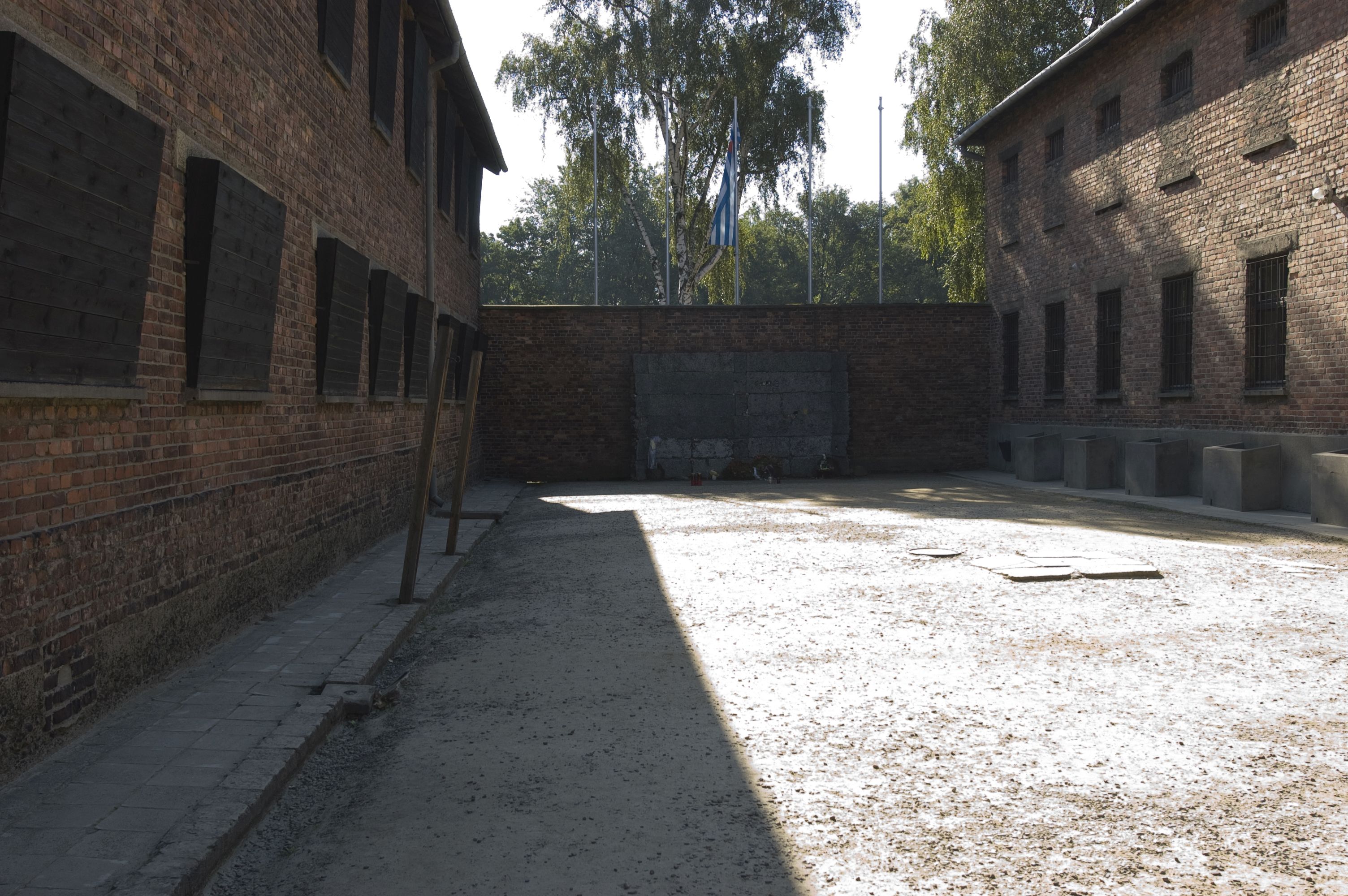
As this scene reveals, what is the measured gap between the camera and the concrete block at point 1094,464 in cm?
1750

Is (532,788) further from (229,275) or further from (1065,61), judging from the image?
(1065,61)

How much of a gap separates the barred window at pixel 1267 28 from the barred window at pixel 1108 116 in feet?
12.0

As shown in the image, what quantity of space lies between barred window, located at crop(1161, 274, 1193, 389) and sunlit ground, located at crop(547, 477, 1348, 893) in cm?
681

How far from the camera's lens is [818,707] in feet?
15.9

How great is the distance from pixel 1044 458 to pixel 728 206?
34.3ft

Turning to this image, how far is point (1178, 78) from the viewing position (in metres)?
16.5

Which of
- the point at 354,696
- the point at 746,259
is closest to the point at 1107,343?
the point at 354,696

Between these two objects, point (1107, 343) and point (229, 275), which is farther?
point (1107, 343)

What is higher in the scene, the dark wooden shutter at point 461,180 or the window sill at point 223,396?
the dark wooden shutter at point 461,180

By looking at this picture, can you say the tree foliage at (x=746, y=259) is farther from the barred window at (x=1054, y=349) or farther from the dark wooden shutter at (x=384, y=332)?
the dark wooden shutter at (x=384, y=332)

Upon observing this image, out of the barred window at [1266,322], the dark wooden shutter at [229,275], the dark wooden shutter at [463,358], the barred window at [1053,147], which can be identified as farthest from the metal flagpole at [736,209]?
the dark wooden shutter at [229,275]

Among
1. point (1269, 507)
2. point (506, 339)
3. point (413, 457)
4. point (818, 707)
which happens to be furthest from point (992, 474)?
point (818, 707)

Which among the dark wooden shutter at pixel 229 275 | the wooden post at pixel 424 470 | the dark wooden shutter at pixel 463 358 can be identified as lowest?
the wooden post at pixel 424 470

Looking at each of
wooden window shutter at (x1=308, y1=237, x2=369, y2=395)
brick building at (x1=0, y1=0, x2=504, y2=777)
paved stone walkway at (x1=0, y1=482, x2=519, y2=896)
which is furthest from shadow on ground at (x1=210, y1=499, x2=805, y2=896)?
wooden window shutter at (x1=308, y1=237, x2=369, y2=395)
